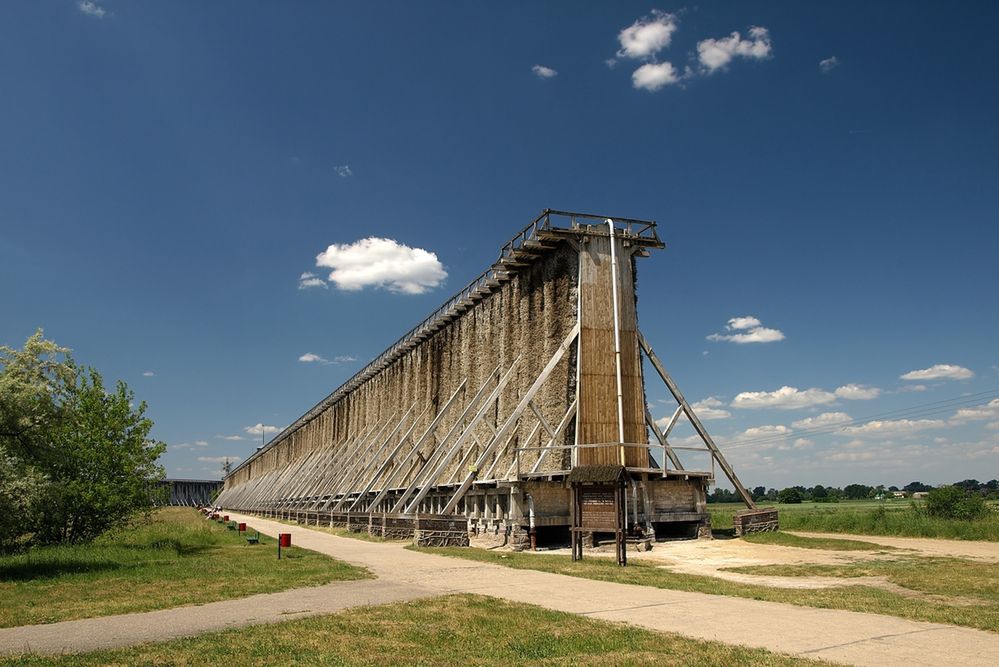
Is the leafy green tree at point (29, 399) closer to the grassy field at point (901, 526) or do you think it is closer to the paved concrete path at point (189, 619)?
the paved concrete path at point (189, 619)

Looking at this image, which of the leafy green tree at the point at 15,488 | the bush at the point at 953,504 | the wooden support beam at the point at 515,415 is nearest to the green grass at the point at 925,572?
the wooden support beam at the point at 515,415

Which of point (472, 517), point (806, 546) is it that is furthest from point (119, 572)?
point (806, 546)

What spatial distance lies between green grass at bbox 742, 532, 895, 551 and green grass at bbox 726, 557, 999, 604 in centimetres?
321

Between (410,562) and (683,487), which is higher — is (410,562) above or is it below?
below

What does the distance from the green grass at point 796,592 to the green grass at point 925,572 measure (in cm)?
40

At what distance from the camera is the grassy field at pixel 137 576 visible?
40.2 feet

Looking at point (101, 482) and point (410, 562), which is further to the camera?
point (101, 482)

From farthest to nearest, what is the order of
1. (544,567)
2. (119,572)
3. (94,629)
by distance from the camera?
(544,567), (119,572), (94,629)

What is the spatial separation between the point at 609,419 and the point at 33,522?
19459 mm

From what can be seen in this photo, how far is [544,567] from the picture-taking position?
17609 millimetres

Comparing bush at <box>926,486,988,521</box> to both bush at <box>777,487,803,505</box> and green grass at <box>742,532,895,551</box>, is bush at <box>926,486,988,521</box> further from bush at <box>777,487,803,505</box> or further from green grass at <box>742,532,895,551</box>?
bush at <box>777,487,803,505</box>

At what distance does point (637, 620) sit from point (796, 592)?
4330mm

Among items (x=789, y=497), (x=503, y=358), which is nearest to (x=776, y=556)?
(x=503, y=358)

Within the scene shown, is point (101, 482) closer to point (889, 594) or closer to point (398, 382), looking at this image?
point (889, 594)
